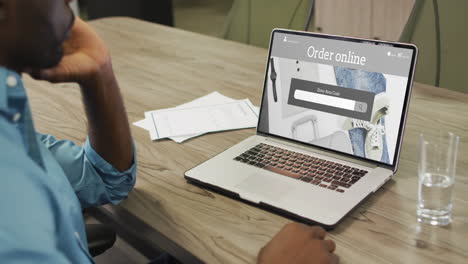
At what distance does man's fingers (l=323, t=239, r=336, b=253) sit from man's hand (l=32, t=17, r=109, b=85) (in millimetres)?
516

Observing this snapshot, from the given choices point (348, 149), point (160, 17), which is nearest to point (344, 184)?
point (348, 149)

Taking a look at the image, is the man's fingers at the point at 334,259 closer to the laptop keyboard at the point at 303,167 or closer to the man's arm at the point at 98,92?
the laptop keyboard at the point at 303,167

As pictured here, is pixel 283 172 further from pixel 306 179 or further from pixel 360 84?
pixel 360 84

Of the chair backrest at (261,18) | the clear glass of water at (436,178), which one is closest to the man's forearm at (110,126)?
the clear glass of water at (436,178)

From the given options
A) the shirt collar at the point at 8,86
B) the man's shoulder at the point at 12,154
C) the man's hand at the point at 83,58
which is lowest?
the man's shoulder at the point at 12,154

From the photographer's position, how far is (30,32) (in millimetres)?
680

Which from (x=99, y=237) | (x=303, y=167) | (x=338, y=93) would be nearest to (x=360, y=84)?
(x=338, y=93)

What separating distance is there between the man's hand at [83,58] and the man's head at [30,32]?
0.61 feet

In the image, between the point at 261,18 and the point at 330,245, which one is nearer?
the point at 330,245

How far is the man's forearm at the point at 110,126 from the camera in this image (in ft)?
3.44

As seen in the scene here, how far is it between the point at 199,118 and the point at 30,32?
2.47 ft

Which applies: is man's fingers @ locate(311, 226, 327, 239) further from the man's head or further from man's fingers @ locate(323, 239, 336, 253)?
the man's head

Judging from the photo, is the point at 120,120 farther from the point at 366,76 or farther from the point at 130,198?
the point at 366,76

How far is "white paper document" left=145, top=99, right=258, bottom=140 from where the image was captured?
1.34 metres
